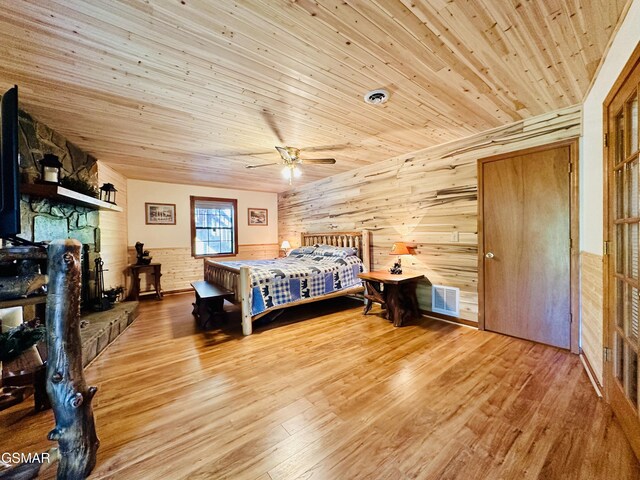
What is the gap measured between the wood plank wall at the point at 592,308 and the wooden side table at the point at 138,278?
6.13 metres

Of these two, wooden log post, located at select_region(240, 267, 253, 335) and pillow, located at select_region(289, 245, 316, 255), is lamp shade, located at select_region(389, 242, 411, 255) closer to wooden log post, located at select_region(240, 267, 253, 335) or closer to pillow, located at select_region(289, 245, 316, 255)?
pillow, located at select_region(289, 245, 316, 255)

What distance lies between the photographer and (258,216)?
6.73 m

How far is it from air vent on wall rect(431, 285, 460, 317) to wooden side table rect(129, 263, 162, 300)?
197 inches

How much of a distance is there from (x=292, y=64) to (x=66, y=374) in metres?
2.31

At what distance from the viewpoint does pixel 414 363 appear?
2.40m

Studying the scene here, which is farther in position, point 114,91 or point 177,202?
point 177,202

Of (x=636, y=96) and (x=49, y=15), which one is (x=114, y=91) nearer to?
(x=49, y=15)

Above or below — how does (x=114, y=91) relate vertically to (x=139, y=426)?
above

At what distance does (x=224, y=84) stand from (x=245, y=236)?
15.6ft

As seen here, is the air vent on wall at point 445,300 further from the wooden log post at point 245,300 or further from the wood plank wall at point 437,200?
the wooden log post at point 245,300

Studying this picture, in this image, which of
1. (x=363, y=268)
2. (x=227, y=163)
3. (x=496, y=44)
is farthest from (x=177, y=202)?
(x=496, y=44)

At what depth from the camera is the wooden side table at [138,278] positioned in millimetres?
4856

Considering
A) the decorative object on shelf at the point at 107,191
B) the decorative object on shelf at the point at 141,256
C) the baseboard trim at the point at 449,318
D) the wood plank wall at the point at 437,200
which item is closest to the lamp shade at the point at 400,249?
the wood plank wall at the point at 437,200

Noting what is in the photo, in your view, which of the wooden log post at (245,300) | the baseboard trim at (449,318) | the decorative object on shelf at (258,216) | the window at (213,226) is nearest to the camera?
the wooden log post at (245,300)
